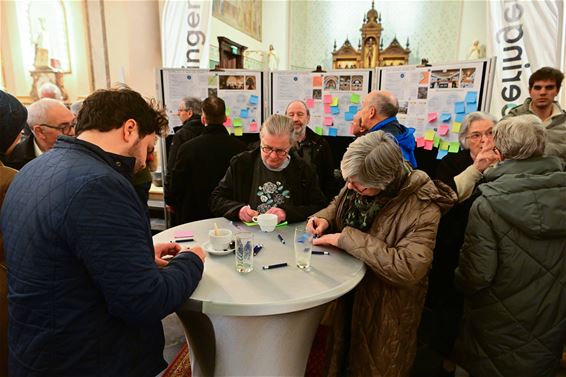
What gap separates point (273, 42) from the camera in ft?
30.5

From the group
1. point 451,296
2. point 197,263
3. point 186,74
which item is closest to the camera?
point 197,263

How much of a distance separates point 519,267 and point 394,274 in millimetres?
628

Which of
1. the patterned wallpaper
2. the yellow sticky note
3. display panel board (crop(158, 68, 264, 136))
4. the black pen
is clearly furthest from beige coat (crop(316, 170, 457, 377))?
the patterned wallpaper

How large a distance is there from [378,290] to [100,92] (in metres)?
1.21

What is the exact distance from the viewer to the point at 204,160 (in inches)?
101

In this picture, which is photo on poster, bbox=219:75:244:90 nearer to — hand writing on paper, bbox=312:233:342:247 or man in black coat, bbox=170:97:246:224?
man in black coat, bbox=170:97:246:224

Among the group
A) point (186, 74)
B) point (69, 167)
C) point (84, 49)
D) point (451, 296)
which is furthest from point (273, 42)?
point (69, 167)

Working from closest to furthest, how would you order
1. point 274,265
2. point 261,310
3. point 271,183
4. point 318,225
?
point 261,310 < point 274,265 < point 318,225 < point 271,183

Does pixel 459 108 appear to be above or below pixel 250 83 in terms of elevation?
below

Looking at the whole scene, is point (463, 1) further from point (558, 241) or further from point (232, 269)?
point (232, 269)

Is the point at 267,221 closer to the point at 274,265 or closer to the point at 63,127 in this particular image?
the point at 274,265

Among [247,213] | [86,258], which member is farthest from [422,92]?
[86,258]

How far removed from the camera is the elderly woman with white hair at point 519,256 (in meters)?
1.45

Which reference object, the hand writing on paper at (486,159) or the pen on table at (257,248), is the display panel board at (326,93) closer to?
the hand writing on paper at (486,159)
